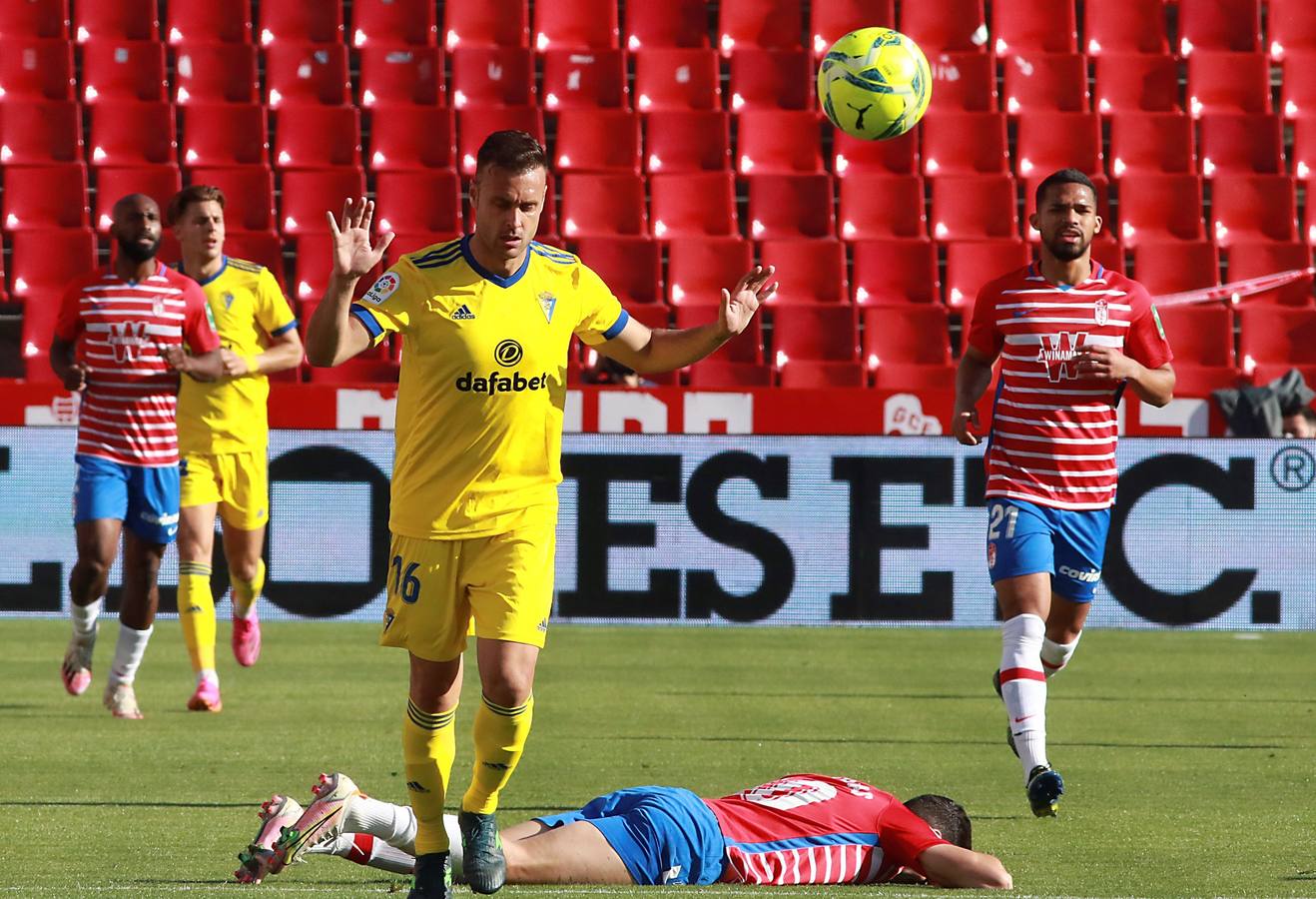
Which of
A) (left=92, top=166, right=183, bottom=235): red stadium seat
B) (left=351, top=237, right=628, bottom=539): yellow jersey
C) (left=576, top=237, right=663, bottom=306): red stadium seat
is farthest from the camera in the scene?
(left=92, top=166, right=183, bottom=235): red stadium seat

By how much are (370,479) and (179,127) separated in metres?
6.18

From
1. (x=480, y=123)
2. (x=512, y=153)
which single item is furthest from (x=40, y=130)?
(x=512, y=153)

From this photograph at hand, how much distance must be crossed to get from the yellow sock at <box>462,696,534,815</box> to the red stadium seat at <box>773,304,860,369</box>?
11.3 metres

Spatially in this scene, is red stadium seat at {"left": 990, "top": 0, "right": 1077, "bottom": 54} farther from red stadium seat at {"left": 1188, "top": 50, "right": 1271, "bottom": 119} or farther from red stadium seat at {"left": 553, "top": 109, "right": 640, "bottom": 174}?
red stadium seat at {"left": 553, "top": 109, "right": 640, "bottom": 174}

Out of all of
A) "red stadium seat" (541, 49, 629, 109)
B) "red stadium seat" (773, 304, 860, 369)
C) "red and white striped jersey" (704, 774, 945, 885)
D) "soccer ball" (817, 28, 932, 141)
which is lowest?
"red and white striped jersey" (704, 774, 945, 885)

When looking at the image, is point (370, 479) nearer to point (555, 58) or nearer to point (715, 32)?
point (555, 58)

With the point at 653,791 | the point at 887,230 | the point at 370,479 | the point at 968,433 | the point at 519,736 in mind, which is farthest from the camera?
the point at 887,230

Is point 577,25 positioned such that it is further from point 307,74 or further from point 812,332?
point 812,332

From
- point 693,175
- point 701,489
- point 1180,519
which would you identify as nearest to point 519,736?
point 701,489

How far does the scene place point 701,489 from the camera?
44.9ft

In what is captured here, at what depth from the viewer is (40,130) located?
689 inches

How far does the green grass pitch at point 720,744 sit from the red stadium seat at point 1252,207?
5907mm

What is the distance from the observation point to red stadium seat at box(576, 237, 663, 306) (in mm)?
16734

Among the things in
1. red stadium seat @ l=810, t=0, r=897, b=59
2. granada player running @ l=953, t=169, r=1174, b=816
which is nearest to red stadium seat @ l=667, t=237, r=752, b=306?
red stadium seat @ l=810, t=0, r=897, b=59
